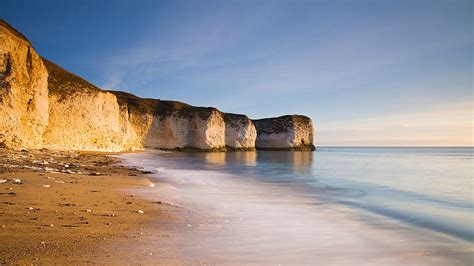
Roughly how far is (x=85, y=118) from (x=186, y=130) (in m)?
26.0

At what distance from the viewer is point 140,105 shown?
182ft

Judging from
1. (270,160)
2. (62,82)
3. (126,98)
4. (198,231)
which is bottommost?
(270,160)

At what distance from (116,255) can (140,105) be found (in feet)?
182

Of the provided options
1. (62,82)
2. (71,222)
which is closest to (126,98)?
(62,82)

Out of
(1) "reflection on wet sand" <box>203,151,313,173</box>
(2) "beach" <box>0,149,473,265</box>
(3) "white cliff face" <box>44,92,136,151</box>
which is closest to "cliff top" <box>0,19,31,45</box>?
(3) "white cliff face" <box>44,92,136,151</box>

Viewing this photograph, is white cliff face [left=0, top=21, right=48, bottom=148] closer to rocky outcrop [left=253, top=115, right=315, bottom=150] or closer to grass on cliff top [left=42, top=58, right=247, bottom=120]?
grass on cliff top [left=42, top=58, right=247, bottom=120]

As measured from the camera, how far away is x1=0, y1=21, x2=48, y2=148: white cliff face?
62.7 feet

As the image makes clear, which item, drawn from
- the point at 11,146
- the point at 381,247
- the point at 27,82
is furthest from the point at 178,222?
the point at 27,82

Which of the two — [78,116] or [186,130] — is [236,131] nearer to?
[186,130]

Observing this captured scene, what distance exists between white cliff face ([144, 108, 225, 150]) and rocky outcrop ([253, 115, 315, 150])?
2407 centimetres

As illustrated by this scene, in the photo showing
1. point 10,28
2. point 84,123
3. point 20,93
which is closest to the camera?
point 20,93

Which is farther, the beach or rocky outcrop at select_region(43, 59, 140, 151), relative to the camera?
rocky outcrop at select_region(43, 59, 140, 151)

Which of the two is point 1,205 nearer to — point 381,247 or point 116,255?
point 116,255

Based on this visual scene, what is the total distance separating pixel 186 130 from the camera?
189 ft
